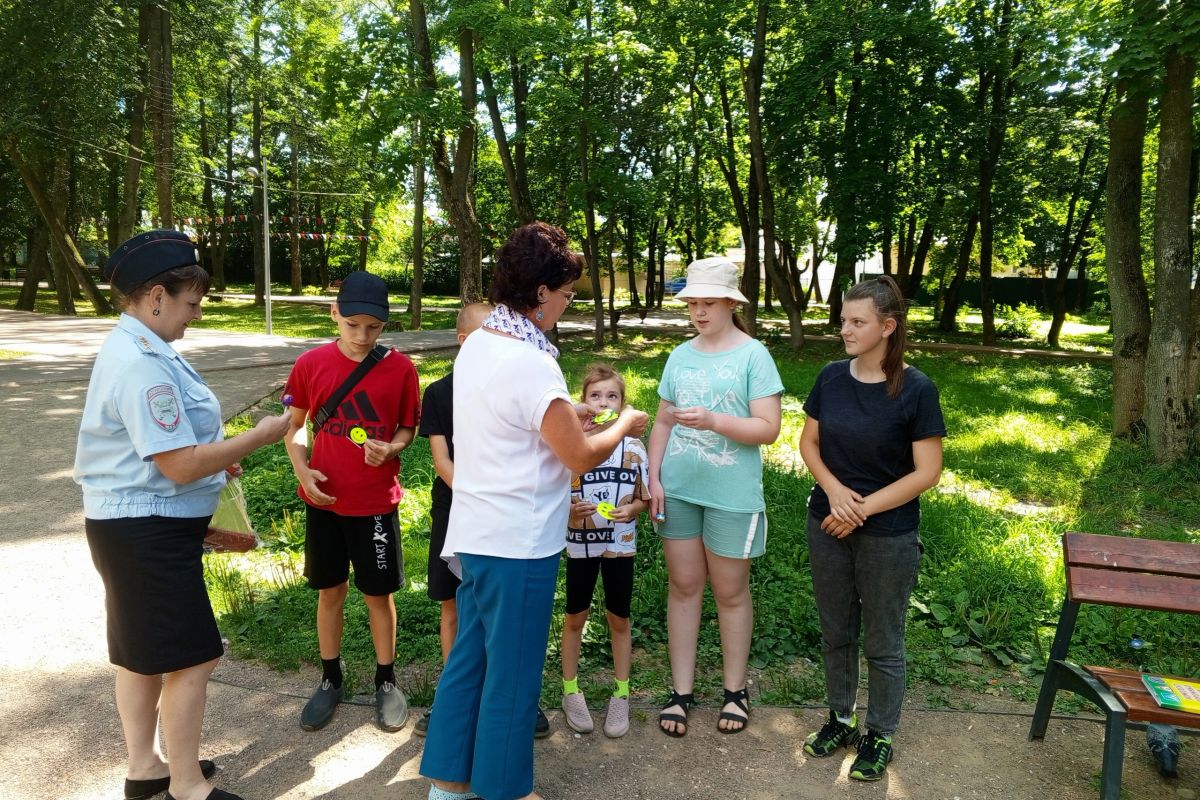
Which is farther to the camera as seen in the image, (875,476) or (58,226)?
(58,226)

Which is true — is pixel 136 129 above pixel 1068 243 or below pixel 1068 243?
above

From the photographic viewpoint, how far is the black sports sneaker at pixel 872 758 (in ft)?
9.97

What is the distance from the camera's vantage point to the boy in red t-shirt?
10.6 ft

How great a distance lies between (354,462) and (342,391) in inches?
11.7

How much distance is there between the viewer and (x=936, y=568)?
200 inches

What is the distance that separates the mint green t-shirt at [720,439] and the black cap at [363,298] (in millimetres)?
1207

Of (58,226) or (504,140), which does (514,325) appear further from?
(58,226)

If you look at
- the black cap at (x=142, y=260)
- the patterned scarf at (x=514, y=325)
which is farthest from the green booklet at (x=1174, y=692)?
the black cap at (x=142, y=260)

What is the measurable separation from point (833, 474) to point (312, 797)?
230cm

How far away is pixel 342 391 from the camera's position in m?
3.25

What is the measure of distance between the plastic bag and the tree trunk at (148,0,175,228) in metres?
16.8

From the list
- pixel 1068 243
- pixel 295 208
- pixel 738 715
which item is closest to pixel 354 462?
pixel 738 715

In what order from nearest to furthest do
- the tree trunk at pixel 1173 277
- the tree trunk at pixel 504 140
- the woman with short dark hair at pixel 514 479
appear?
the woman with short dark hair at pixel 514 479
the tree trunk at pixel 1173 277
the tree trunk at pixel 504 140

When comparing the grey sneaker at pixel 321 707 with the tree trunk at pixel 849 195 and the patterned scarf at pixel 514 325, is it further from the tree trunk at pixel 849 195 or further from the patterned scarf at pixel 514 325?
the tree trunk at pixel 849 195
